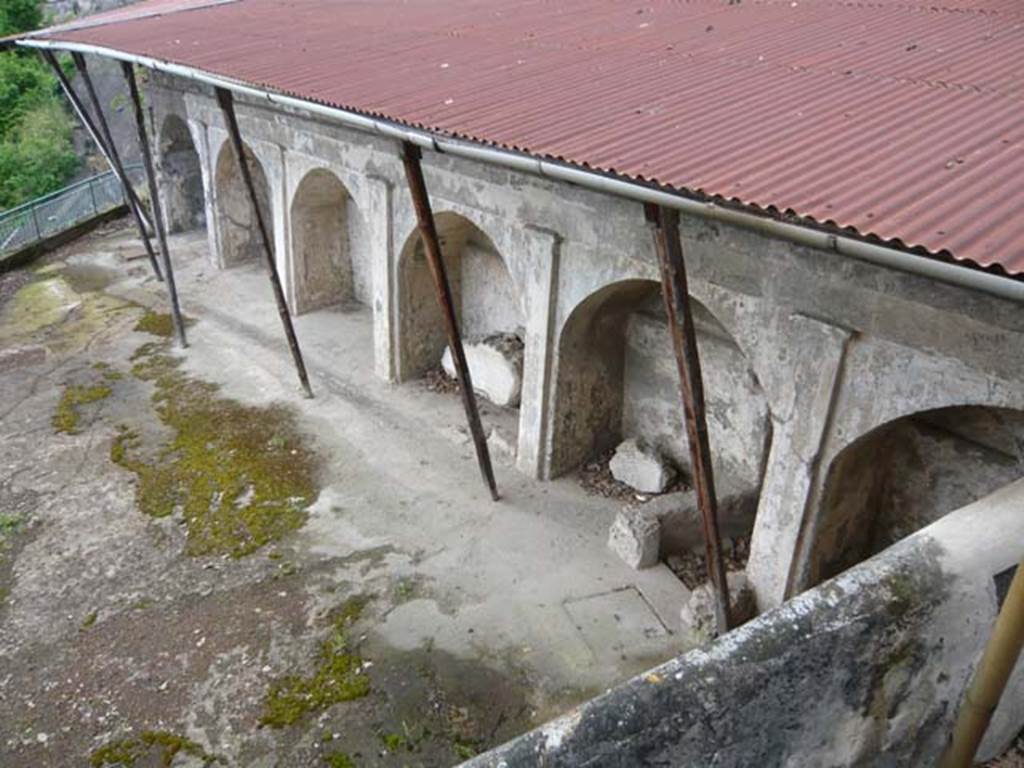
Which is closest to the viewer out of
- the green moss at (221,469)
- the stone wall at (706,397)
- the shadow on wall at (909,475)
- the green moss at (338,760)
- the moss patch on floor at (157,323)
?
the green moss at (338,760)

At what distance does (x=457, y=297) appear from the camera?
40.3 feet

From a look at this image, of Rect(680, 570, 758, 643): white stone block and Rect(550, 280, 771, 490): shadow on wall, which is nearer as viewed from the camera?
Rect(680, 570, 758, 643): white stone block

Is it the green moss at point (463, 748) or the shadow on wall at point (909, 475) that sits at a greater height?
the shadow on wall at point (909, 475)

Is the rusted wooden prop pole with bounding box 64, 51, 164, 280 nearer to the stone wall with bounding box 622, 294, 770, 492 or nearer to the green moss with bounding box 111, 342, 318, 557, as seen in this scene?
the green moss with bounding box 111, 342, 318, 557

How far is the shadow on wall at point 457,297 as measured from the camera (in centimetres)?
1144

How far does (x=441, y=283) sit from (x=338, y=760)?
3890 millimetres

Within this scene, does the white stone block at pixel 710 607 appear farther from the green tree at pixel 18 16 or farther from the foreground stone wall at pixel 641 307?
the green tree at pixel 18 16

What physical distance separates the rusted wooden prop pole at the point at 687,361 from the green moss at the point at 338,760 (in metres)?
2.95

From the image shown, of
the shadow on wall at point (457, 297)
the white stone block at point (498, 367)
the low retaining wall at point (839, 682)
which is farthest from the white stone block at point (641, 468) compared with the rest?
the low retaining wall at point (839, 682)

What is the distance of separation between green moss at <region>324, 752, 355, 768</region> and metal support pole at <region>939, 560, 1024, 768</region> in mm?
3997

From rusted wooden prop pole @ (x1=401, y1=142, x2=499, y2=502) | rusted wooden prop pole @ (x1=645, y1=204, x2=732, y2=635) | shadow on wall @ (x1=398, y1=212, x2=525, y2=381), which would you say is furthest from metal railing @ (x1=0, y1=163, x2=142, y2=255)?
rusted wooden prop pole @ (x1=645, y1=204, x2=732, y2=635)

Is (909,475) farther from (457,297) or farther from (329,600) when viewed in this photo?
(457,297)

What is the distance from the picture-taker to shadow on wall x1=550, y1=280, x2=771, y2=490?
8586 mm

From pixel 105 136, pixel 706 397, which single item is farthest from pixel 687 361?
pixel 105 136
